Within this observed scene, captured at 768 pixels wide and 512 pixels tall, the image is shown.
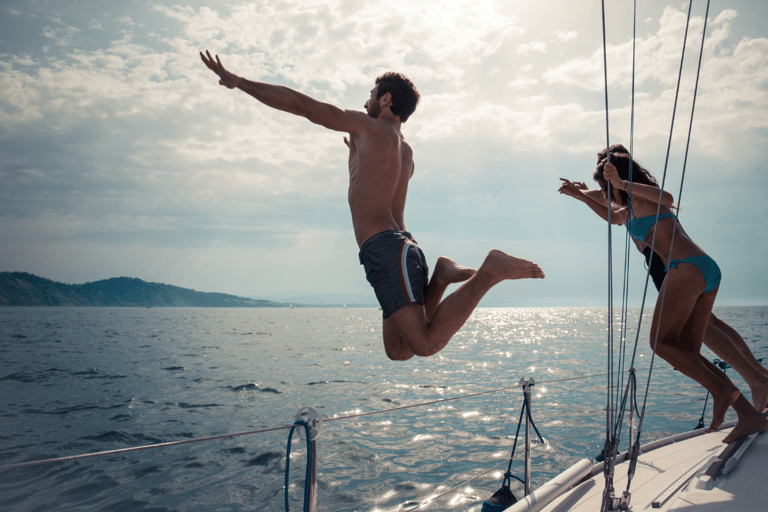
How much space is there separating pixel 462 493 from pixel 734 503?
4794mm

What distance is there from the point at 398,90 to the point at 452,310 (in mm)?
1386

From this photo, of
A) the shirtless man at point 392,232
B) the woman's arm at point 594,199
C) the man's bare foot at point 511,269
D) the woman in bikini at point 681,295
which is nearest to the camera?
the shirtless man at point 392,232

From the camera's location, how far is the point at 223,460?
7934 mm

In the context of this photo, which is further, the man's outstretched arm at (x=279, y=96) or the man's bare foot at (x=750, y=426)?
the man's bare foot at (x=750, y=426)

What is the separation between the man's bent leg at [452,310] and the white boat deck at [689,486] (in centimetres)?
92

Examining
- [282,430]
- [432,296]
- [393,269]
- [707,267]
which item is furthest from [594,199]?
[282,430]

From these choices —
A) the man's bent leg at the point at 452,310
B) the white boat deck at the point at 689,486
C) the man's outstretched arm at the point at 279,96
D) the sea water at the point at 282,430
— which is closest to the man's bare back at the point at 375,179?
the man's outstretched arm at the point at 279,96

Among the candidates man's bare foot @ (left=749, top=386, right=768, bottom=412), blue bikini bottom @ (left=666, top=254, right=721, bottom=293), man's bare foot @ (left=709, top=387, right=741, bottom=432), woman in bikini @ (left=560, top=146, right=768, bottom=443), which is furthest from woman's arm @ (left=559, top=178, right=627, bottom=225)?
man's bare foot @ (left=749, top=386, right=768, bottom=412)

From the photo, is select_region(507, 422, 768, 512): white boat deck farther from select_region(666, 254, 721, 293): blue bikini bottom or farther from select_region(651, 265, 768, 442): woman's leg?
select_region(666, 254, 721, 293): blue bikini bottom

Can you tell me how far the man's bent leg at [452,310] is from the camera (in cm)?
244

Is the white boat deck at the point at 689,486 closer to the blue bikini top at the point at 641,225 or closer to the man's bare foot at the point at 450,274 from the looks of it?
the man's bare foot at the point at 450,274

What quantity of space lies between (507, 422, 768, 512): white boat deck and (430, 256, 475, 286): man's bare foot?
4.05 ft

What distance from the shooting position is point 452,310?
2.49 metres

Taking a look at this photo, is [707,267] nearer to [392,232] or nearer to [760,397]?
[760,397]
